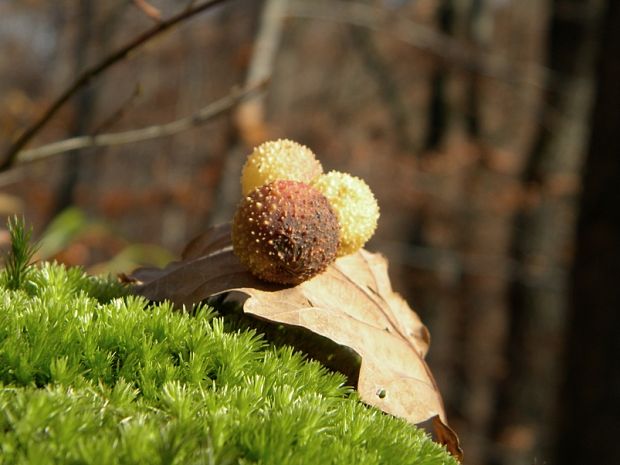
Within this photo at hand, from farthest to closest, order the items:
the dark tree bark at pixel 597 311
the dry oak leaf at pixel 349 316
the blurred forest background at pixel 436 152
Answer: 1. the blurred forest background at pixel 436 152
2. the dark tree bark at pixel 597 311
3. the dry oak leaf at pixel 349 316

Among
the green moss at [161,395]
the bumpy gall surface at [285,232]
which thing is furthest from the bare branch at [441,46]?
the green moss at [161,395]

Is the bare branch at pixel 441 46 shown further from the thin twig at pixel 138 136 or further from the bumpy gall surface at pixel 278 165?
the bumpy gall surface at pixel 278 165

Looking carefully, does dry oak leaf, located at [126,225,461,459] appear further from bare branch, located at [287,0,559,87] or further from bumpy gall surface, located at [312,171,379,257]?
bare branch, located at [287,0,559,87]

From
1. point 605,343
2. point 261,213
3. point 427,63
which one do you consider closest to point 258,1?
point 605,343

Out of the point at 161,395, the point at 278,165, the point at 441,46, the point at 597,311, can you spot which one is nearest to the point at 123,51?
the point at 278,165

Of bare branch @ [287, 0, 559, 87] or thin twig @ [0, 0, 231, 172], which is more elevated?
bare branch @ [287, 0, 559, 87]

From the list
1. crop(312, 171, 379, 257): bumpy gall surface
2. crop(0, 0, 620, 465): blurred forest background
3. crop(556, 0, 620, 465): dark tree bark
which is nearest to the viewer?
crop(312, 171, 379, 257): bumpy gall surface

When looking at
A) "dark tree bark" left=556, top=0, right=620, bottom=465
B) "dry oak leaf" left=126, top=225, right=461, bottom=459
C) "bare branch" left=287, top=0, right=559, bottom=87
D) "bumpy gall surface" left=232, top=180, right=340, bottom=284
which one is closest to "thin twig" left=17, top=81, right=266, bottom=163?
"dry oak leaf" left=126, top=225, right=461, bottom=459

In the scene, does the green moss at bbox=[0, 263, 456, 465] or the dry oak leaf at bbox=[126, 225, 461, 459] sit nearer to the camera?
the green moss at bbox=[0, 263, 456, 465]
